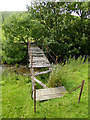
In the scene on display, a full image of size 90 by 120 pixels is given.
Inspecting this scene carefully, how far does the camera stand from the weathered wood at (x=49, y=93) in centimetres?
384

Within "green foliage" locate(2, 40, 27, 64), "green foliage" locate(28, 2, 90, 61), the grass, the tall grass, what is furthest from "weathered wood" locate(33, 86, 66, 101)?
"green foliage" locate(28, 2, 90, 61)

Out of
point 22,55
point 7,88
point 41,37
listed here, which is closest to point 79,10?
point 41,37

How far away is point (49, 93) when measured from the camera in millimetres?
4012

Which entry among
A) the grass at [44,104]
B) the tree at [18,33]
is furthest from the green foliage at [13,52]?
the grass at [44,104]

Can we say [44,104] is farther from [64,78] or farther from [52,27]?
[52,27]

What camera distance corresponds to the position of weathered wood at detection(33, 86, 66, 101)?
12.6ft

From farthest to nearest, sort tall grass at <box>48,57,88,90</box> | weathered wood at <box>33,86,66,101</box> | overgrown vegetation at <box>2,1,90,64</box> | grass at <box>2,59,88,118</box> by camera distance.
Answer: overgrown vegetation at <box>2,1,90,64</box> → tall grass at <box>48,57,88,90</box> → weathered wood at <box>33,86,66,101</box> → grass at <box>2,59,88,118</box>

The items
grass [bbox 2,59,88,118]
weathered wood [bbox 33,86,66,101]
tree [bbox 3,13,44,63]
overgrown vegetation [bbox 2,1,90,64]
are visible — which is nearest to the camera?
grass [bbox 2,59,88,118]

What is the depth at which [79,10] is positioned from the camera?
7.52 m

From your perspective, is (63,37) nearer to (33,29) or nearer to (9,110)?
(33,29)

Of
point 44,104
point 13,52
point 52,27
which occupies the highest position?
point 52,27

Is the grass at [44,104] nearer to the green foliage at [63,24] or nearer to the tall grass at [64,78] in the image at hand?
the tall grass at [64,78]

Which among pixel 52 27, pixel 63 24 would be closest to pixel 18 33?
pixel 52 27

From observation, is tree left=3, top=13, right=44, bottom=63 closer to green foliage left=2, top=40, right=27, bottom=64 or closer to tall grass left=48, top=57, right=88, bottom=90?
green foliage left=2, top=40, right=27, bottom=64
